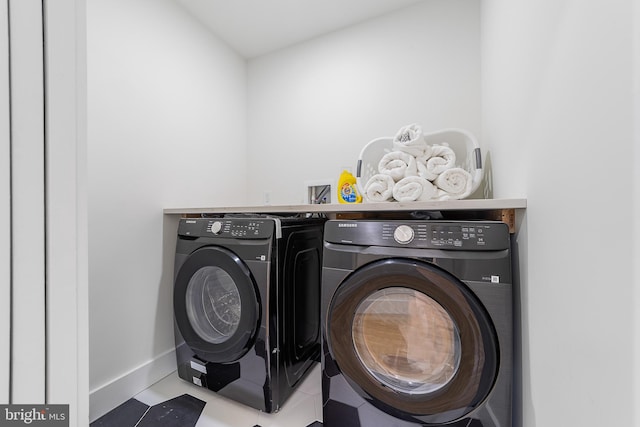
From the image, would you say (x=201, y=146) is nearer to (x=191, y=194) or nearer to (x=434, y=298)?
(x=191, y=194)

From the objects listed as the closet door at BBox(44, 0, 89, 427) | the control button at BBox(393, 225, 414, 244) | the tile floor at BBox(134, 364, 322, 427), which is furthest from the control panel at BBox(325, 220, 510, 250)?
the tile floor at BBox(134, 364, 322, 427)

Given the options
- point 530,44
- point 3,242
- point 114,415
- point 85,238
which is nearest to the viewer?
point 3,242

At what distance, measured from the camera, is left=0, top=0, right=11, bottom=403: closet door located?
363 mm

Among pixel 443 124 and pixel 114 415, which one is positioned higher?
pixel 443 124

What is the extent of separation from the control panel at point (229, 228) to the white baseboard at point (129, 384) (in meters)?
0.79

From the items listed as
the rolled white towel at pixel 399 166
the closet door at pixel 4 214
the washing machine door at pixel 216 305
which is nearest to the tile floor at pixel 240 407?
the washing machine door at pixel 216 305

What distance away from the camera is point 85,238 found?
46 centimetres

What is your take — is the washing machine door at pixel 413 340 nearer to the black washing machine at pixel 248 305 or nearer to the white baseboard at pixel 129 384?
the black washing machine at pixel 248 305

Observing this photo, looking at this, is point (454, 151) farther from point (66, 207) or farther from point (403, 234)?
point (66, 207)

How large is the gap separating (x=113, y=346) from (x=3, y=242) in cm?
131

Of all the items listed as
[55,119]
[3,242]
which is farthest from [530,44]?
[3,242]

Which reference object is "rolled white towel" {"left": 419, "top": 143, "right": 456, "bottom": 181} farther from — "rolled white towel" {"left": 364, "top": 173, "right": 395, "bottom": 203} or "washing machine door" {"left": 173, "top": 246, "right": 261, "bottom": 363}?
"washing machine door" {"left": 173, "top": 246, "right": 261, "bottom": 363}

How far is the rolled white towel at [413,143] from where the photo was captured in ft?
4.24

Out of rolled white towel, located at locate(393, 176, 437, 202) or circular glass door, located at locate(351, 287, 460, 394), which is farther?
rolled white towel, located at locate(393, 176, 437, 202)
